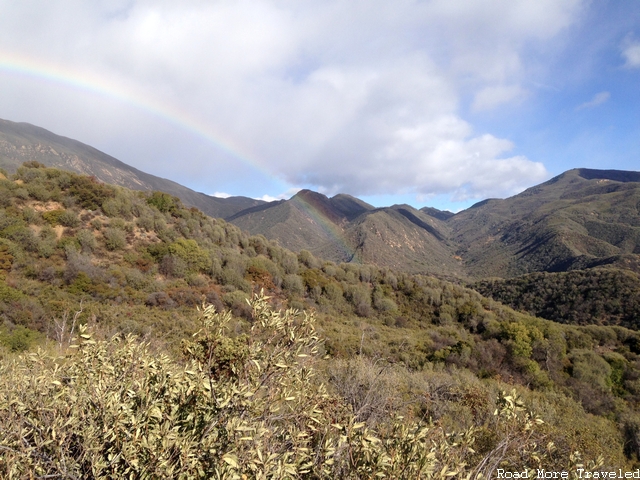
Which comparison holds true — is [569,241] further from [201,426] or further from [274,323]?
[201,426]

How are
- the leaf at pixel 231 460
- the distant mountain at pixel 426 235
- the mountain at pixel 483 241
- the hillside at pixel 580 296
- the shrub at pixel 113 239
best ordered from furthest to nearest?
the mountain at pixel 483 241 → the distant mountain at pixel 426 235 → the hillside at pixel 580 296 → the shrub at pixel 113 239 → the leaf at pixel 231 460

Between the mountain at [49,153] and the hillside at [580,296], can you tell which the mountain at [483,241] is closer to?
the hillside at [580,296]

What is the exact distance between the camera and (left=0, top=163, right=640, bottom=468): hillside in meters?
5.17

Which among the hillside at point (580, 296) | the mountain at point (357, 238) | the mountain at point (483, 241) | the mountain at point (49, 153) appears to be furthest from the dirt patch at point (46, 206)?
the mountain at point (357, 238)

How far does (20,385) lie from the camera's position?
9.46ft

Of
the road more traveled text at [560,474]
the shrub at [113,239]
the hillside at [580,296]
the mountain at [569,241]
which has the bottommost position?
the shrub at [113,239]

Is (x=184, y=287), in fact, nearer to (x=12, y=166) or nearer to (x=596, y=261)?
(x=12, y=166)

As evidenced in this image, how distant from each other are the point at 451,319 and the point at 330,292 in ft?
45.1

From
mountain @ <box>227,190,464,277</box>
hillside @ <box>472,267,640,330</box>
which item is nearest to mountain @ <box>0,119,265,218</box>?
mountain @ <box>227,190,464,277</box>

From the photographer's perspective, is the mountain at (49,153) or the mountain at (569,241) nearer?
the mountain at (49,153)

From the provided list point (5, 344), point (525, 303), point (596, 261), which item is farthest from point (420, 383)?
point (596, 261)

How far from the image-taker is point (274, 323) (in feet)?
8.18

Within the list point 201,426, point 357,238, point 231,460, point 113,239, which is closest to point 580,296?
point 201,426

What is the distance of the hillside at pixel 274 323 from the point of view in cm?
517
